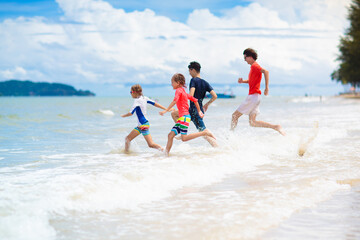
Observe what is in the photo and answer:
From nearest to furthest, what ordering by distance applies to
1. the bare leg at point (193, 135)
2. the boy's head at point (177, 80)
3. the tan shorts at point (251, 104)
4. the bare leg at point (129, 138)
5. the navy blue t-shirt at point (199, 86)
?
1. the boy's head at point (177, 80)
2. the bare leg at point (193, 135)
3. the navy blue t-shirt at point (199, 86)
4. the bare leg at point (129, 138)
5. the tan shorts at point (251, 104)

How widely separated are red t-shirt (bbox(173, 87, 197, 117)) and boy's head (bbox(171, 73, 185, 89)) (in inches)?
3.2

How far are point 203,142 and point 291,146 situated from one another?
276 cm

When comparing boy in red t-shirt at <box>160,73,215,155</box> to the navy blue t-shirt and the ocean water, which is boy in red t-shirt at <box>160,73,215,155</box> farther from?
the ocean water

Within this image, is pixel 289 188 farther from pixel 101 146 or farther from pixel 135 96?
pixel 101 146

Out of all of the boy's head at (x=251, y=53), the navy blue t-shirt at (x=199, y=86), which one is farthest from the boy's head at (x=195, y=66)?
the boy's head at (x=251, y=53)

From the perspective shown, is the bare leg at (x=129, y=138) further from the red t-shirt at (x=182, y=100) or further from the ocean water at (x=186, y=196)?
the red t-shirt at (x=182, y=100)

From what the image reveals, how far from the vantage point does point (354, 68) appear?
54.6 metres

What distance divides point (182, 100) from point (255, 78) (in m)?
1.93

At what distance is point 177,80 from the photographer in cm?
729

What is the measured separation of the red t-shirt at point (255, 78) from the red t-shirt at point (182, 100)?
5.55ft

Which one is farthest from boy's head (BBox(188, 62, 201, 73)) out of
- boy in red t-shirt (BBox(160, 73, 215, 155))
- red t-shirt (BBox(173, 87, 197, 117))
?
red t-shirt (BBox(173, 87, 197, 117))

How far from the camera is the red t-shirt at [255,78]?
8203 millimetres

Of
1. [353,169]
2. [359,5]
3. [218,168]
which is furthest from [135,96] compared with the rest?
[359,5]

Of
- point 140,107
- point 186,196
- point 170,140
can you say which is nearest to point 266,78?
point 170,140
